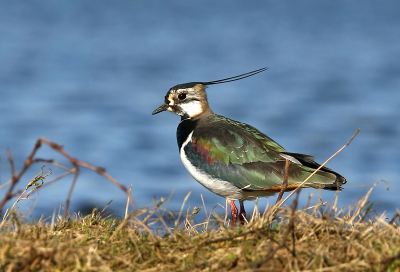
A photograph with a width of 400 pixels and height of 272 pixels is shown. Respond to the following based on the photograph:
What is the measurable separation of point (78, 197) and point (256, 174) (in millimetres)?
5301

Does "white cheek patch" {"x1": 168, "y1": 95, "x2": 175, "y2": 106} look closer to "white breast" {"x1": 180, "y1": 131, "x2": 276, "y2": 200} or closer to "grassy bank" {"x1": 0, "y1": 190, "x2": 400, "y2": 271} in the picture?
"white breast" {"x1": 180, "y1": 131, "x2": 276, "y2": 200}

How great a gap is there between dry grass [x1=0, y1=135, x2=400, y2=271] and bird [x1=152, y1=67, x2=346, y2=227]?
1.23 metres

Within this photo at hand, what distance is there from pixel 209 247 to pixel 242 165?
6.74ft

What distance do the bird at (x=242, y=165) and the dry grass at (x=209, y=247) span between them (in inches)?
48.5

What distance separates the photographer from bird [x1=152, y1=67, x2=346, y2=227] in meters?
5.44

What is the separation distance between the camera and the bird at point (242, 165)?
5.44m

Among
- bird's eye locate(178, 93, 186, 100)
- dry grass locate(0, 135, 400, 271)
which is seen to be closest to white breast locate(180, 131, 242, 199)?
bird's eye locate(178, 93, 186, 100)

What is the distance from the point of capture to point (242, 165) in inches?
221

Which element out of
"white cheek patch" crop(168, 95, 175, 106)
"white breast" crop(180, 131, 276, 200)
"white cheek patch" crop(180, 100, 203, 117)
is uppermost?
"white cheek patch" crop(168, 95, 175, 106)

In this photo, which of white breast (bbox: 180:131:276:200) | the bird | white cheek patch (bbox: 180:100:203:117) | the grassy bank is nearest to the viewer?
the grassy bank

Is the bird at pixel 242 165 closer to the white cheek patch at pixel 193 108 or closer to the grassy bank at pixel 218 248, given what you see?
the white cheek patch at pixel 193 108

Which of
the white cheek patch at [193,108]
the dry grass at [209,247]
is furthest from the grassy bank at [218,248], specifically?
the white cheek patch at [193,108]

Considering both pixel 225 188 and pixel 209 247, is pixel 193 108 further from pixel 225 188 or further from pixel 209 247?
pixel 209 247

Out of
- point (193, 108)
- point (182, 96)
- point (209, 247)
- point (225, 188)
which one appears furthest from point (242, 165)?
point (209, 247)
